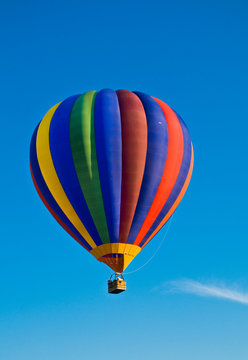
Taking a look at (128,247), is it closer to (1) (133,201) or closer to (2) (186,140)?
(1) (133,201)

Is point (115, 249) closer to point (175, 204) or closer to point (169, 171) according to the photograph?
point (175, 204)

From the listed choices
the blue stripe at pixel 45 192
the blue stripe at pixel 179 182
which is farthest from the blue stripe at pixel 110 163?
the blue stripe at pixel 179 182

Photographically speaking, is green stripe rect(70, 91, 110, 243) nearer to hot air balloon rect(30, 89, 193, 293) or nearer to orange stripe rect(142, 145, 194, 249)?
hot air balloon rect(30, 89, 193, 293)

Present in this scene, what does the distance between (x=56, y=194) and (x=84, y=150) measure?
281 cm

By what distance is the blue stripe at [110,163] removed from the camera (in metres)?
42.5

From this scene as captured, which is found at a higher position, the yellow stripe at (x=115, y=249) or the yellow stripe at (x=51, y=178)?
the yellow stripe at (x=51, y=178)

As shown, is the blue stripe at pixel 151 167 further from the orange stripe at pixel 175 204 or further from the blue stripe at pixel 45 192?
the blue stripe at pixel 45 192

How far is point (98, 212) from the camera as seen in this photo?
1678 inches

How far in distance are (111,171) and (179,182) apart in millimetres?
4286

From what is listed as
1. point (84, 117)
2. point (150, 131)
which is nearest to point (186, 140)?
point (150, 131)

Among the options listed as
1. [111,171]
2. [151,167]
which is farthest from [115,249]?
[151,167]

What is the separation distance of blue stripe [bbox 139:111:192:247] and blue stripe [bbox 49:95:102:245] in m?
3.13

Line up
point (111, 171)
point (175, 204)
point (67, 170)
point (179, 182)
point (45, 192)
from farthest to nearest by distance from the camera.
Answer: point (175, 204), point (179, 182), point (45, 192), point (67, 170), point (111, 171)

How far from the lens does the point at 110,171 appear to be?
42.6m
